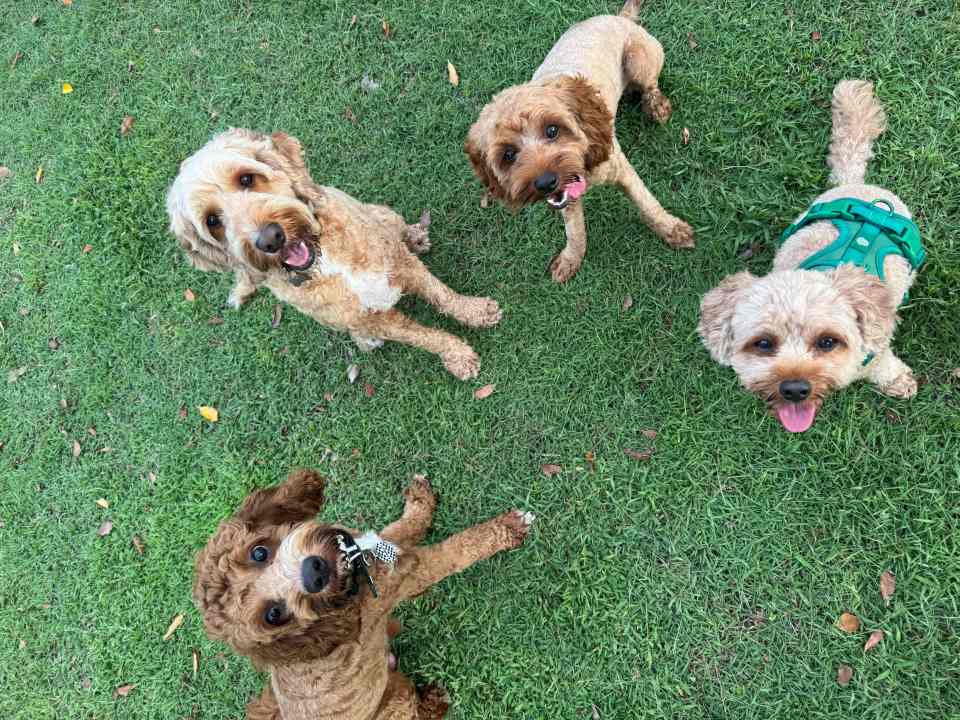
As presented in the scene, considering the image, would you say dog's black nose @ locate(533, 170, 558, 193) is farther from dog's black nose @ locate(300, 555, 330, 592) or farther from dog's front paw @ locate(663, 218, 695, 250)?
dog's black nose @ locate(300, 555, 330, 592)

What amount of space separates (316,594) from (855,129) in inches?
147

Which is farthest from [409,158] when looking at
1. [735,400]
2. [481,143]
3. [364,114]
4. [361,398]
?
[735,400]

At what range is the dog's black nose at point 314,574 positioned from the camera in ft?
7.57

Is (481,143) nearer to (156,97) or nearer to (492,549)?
(492,549)

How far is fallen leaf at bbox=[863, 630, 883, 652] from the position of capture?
2934mm

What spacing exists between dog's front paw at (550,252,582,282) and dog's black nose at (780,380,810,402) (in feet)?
5.39

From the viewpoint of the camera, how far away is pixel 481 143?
2.85m

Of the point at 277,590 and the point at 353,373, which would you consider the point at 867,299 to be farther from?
the point at 353,373

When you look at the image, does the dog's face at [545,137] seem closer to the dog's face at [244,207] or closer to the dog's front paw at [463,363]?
the dog's face at [244,207]

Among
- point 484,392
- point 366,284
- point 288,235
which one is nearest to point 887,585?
point 484,392

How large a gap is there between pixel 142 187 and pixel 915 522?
18.7ft

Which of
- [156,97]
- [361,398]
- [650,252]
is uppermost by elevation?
[156,97]

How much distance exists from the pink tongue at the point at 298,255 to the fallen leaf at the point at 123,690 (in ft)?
11.0

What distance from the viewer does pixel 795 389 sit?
227 cm
